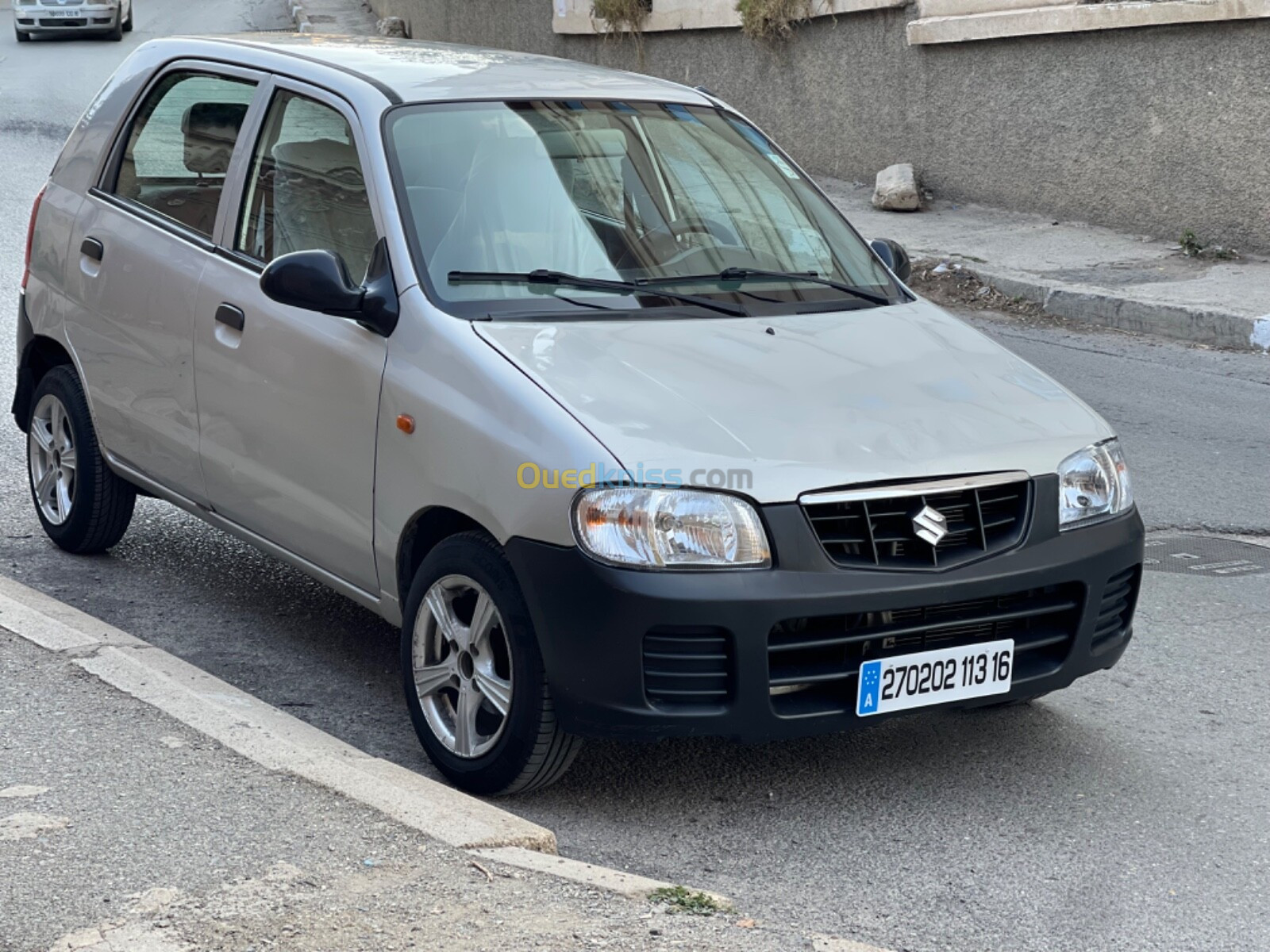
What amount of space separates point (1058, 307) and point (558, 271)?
25.1 ft

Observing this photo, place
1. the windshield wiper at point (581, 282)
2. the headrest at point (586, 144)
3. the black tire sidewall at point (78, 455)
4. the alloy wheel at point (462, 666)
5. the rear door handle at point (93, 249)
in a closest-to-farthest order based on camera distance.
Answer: the alloy wheel at point (462, 666) → the windshield wiper at point (581, 282) → the headrest at point (586, 144) → the rear door handle at point (93, 249) → the black tire sidewall at point (78, 455)

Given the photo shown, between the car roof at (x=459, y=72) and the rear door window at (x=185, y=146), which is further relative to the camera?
the rear door window at (x=185, y=146)

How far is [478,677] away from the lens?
4.06m

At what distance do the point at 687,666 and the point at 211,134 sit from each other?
108 inches

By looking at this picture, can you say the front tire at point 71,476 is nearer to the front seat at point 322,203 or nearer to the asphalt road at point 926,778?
the asphalt road at point 926,778

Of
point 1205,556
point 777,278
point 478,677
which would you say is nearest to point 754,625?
point 478,677

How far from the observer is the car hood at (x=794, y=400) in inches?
147

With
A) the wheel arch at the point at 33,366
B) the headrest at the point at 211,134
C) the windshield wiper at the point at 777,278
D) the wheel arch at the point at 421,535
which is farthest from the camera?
the wheel arch at the point at 33,366

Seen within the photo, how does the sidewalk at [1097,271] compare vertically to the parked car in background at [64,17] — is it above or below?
below

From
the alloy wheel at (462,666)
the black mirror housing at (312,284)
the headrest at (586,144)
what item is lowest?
the alloy wheel at (462,666)

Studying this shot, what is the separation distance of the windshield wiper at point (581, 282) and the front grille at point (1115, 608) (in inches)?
47.7

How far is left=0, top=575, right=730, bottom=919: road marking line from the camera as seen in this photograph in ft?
11.5

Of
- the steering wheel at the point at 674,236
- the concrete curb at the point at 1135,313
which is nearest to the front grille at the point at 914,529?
the steering wheel at the point at 674,236

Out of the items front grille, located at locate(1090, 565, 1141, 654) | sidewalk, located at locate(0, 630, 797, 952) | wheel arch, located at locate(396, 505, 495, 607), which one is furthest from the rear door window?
front grille, located at locate(1090, 565, 1141, 654)
